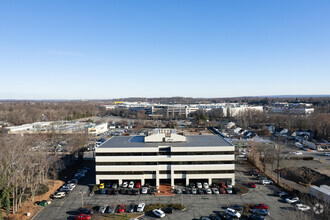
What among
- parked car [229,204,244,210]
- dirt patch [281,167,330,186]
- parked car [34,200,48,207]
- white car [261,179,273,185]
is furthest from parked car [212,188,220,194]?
parked car [34,200,48,207]

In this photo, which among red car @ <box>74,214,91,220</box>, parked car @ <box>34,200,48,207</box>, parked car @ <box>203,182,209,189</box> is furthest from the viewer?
parked car @ <box>203,182,209,189</box>

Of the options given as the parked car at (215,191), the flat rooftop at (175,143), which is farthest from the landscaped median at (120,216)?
the parked car at (215,191)

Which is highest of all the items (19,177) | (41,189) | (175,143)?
A: (175,143)

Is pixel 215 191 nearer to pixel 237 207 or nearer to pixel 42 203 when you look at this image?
pixel 237 207

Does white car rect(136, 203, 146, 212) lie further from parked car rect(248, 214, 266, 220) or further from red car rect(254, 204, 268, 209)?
red car rect(254, 204, 268, 209)

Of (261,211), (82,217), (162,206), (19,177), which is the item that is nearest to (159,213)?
(162,206)
